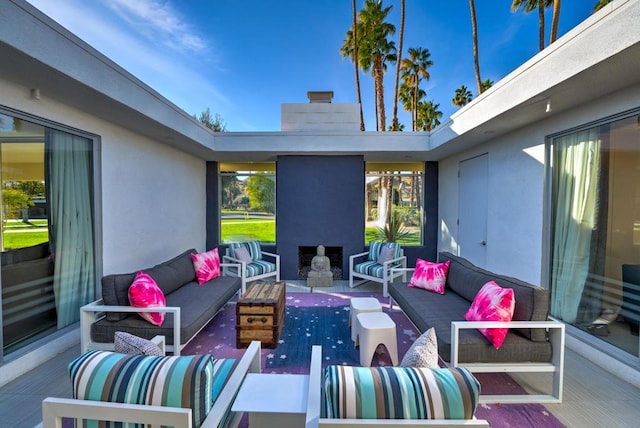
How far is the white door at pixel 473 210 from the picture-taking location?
489 centimetres

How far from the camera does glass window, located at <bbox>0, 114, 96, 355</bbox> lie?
2623 mm

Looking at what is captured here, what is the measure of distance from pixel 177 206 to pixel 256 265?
1.87m

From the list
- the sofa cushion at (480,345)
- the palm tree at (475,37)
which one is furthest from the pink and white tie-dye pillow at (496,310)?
the palm tree at (475,37)

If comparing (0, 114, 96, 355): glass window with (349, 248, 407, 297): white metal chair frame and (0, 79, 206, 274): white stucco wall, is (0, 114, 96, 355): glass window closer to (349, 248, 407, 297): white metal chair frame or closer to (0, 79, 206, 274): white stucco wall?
(0, 79, 206, 274): white stucco wall

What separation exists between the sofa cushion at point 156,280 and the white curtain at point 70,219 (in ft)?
2.11

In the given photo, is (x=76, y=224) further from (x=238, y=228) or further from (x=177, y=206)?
(x=238, y=228)

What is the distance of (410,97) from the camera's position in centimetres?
1508

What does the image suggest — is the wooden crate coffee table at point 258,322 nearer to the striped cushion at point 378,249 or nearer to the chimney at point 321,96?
the striped cushion at point 378,249

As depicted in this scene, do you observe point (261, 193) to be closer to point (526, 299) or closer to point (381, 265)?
point (381, 265)

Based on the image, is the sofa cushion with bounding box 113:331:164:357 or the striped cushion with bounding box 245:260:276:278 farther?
the striped cushion with bounding box 245:260:276:278

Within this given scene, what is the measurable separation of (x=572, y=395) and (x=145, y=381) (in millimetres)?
3097

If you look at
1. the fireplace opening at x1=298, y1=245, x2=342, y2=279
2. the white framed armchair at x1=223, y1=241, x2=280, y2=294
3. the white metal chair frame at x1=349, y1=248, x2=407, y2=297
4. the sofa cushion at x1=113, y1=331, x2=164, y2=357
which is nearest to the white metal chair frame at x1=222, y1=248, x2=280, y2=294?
the white framed armchair at x1=223, y1=241, x2=280, y2=294

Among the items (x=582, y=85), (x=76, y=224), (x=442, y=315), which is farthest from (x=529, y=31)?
(x=76, y=224)

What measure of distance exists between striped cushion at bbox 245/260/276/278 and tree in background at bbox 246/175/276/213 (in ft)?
5.39
